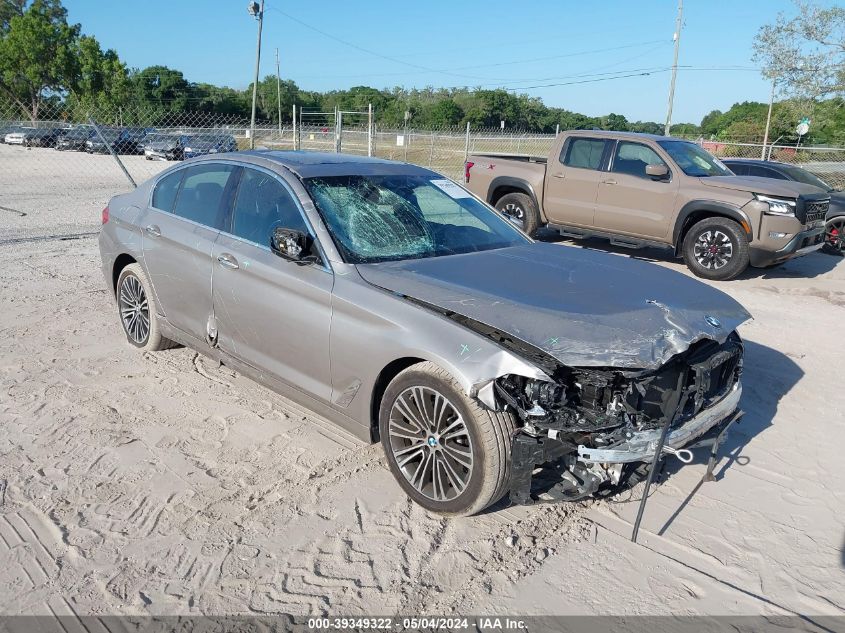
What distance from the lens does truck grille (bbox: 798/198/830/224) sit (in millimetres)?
9094

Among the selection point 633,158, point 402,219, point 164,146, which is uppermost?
point 633,158

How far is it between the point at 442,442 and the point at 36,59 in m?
72.9

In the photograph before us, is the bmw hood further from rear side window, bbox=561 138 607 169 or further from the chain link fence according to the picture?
the chain link fence

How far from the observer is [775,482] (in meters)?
4.00

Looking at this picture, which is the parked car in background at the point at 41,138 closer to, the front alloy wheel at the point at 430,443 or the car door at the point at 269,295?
the car door at the point at 269,295

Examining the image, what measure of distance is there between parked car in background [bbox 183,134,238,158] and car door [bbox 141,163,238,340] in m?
22.0

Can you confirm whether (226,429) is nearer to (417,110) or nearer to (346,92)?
(417,110)

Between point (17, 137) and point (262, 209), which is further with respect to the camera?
point (17, 137)

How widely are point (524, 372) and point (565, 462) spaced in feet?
1.86

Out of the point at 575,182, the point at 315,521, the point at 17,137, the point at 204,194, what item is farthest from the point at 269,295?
the point at 17,137

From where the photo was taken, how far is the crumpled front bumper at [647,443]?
10.3 ft

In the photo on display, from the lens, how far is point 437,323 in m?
3.36

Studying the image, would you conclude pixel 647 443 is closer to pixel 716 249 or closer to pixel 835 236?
pixel 716 249

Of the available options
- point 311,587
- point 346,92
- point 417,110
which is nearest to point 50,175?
point 311,587
